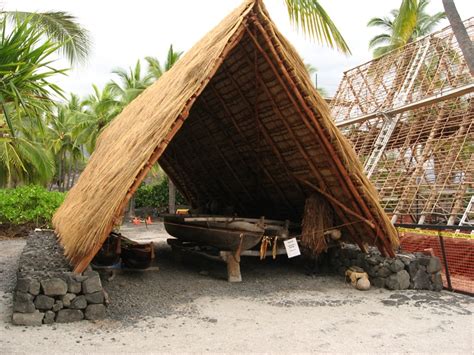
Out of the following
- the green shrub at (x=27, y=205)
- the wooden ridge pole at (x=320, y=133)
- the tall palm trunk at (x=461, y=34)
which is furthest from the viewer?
the green shrub at (x=27, y=205)

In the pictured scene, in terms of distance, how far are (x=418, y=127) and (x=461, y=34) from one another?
4669 mm

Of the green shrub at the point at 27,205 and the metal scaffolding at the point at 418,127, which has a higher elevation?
the metal scaffolding at the point at 418,127

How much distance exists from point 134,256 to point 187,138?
3.59 meters

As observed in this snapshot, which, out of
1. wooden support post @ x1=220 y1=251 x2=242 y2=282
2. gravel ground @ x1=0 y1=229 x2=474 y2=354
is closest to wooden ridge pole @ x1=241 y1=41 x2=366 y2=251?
gravel ground @ x1=0 y1=229 x2=474 y2=354

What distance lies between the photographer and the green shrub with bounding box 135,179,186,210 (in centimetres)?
2302

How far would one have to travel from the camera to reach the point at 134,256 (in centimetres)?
670

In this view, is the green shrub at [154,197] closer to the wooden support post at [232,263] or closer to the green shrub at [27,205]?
the green shrub at [27,205]

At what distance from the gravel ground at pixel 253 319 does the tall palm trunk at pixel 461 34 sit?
3.97 metres

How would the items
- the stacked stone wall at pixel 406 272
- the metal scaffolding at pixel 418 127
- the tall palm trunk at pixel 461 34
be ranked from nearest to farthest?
1. the stacked stone wall at pixel 406 272
2. the tall palm trunk at pixel 461 34
3. the metal scaffolding at pixel 418 127

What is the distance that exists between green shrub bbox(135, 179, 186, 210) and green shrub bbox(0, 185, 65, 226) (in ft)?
29.5

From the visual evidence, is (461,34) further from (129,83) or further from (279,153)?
(129,83)

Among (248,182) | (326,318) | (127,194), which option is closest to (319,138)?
(326,318)

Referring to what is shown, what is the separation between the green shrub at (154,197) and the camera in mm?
23016

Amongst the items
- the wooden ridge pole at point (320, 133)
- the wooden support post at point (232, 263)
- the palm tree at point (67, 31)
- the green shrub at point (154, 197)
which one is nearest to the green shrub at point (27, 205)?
the palm tree at point (67, 31)
